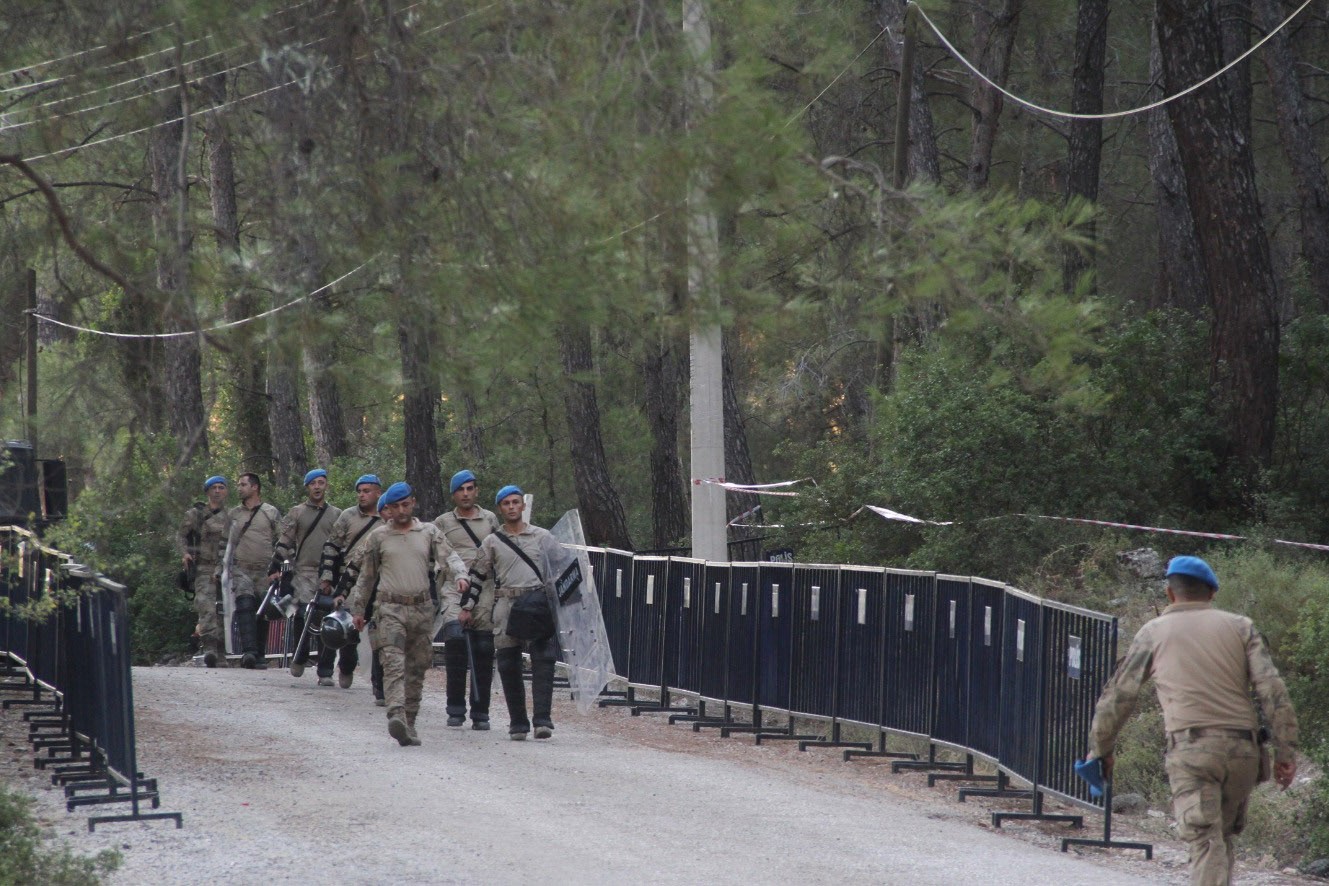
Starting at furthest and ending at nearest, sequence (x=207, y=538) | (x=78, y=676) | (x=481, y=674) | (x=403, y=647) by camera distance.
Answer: (x=207, y=538), (x=481, y=674), (x=403, y=647), (x=78, y=676)

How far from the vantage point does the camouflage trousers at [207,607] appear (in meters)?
17.4

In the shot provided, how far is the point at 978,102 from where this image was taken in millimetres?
24172

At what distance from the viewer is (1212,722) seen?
7297mm

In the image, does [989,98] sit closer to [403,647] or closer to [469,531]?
[469,531]

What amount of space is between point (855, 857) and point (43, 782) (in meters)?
5.21

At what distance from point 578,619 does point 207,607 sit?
6.35 meters

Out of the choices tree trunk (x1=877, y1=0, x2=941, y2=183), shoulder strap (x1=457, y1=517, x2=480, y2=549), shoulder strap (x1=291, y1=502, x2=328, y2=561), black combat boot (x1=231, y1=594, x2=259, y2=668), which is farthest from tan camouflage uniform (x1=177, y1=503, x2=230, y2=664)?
tree trunk (x1=877, y1=0, x2=941, y2=183)

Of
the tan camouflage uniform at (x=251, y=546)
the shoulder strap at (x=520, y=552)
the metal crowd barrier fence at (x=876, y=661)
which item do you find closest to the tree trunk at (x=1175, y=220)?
the metal crowd barrier fence at (x=876, y=661)

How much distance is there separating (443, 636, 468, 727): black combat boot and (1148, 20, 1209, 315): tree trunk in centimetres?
1219

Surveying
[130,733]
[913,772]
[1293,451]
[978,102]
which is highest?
[978,102]

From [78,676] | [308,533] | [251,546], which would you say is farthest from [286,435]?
[78,676]

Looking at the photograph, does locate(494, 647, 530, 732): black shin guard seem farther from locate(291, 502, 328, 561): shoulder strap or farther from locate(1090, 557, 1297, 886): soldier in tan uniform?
locate(1090, 557, 1297, 886): soldier in tan uniform

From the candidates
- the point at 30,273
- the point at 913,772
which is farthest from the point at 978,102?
the point at 30,273

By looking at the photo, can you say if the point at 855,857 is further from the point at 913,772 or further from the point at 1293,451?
the point at 1293,451
